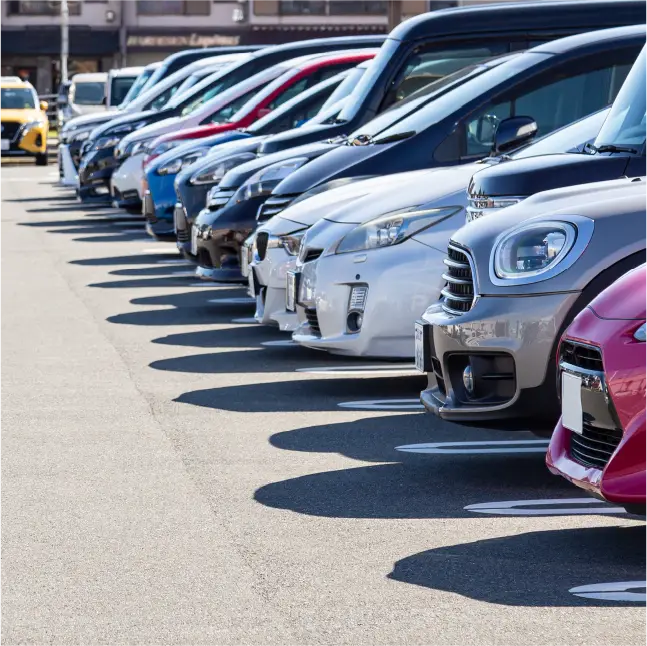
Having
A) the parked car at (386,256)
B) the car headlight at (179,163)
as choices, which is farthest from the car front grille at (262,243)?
the car headlight at (179,163)

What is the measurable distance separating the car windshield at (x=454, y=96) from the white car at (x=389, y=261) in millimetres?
1250

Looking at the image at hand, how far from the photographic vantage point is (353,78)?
1360 cm

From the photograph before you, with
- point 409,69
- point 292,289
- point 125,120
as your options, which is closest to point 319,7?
point 125,120

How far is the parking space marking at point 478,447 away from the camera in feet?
22.3

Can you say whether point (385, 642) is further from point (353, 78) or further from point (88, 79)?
point (88, 79)

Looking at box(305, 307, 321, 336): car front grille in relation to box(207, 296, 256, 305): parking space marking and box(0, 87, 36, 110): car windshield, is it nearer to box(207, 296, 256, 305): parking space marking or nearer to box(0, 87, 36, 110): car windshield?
box(207, 296, 256, 305): parking space marking

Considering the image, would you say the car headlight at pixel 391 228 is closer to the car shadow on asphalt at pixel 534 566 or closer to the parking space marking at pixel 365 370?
the parking space marking at pixel 365 370

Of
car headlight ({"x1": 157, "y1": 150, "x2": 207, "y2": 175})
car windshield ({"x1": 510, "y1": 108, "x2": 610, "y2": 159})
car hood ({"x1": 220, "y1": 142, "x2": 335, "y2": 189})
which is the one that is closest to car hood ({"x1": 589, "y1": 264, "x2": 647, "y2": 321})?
car windshield ({"x1": 510, "y1": 108, "x2": 610, "y2": 159})

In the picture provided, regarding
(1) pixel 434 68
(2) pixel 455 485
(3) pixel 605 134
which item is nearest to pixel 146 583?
(2) pixel 455 485

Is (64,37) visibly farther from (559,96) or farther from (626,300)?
(626,300)

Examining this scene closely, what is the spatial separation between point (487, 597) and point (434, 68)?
8233mm

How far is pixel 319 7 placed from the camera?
67.9 m

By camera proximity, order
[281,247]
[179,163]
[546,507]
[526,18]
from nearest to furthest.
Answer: [546,507]
[281,247]
[526,18]
[179,163]

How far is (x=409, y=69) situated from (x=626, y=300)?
24.9ft
